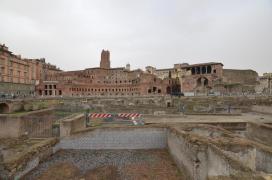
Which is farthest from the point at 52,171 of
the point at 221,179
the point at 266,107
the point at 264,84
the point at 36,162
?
the point at 264,84

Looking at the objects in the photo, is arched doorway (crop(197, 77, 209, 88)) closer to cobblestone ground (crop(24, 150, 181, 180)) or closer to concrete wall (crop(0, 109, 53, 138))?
concrete wall (crop(0, 109, 53, 138))

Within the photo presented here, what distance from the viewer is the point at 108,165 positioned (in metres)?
7.68

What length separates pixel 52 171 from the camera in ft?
23.3

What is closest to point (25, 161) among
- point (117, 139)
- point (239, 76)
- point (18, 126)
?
point (117, 139)

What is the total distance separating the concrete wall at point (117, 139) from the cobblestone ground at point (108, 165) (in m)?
0.39

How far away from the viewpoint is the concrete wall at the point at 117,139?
31.6 ft

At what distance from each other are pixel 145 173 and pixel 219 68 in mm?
69689

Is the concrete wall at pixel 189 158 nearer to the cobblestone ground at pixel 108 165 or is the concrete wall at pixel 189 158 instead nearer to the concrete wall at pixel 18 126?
the cobblestone ground at pixel 108 165

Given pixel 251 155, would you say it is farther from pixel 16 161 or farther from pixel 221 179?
pixel 16 161

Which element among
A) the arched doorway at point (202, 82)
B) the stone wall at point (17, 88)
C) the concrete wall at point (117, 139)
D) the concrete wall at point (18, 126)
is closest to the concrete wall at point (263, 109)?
the concrete wall at point (117, 139)

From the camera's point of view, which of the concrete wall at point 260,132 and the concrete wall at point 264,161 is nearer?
the concrete wall at point 264,161

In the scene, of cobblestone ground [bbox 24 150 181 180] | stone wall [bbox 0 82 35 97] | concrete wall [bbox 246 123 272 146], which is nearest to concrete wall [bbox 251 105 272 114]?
concrete wall [bbox 246 123 272 146]

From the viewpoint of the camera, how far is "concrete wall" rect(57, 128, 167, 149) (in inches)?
380

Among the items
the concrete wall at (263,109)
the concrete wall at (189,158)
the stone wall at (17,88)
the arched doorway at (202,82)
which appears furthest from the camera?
the arched doorway at (202,82)
